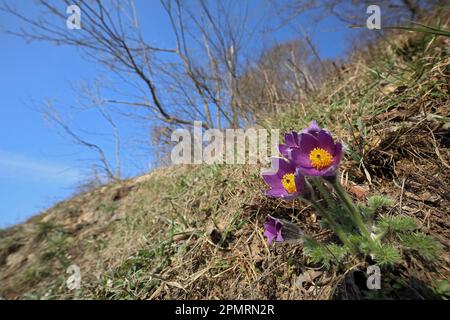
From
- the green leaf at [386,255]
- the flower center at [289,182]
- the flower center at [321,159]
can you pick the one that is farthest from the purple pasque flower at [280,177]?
the green leaf at [386,255]

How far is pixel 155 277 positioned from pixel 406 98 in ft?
5.08

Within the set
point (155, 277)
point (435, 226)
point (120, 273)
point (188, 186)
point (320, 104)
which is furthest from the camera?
point (188, 186)

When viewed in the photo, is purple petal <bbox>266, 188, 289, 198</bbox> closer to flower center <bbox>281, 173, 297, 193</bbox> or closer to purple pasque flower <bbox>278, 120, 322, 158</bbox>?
flower center <bbox>281, 173, 297, 193</bbox>

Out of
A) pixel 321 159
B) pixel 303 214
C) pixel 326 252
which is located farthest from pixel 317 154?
pixel 303 214

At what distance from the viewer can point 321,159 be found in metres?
0.81

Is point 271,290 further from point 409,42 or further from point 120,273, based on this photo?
point 409,42

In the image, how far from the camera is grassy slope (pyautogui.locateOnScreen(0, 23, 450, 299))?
1.00 metres

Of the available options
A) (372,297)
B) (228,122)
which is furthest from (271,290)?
(228,122)

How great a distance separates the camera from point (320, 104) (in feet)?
6.63

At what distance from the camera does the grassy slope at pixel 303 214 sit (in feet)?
3.28

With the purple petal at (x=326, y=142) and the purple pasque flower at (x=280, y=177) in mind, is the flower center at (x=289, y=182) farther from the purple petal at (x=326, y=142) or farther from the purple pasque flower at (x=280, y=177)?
the purple petal at (x=326, y=142)

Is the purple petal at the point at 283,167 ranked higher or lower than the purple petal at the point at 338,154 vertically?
lower

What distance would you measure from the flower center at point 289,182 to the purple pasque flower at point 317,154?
0.10m

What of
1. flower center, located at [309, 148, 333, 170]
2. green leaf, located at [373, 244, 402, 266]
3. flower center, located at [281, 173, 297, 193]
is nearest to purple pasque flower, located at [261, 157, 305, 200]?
flower center, located at [281, 173, 297, 193]
